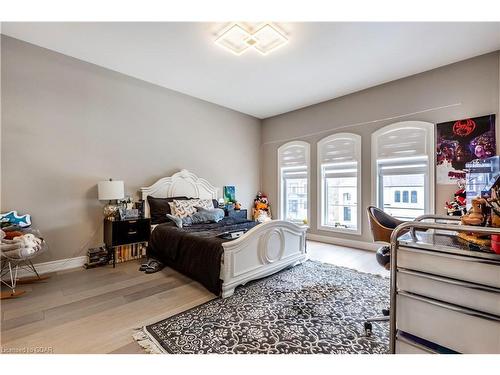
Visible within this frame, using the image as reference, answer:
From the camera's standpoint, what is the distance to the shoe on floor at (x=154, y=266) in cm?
304

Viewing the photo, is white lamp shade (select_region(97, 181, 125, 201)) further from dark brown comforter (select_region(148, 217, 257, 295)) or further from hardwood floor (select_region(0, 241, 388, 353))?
hardwood floor (select_region(0, 241, 388, 353))

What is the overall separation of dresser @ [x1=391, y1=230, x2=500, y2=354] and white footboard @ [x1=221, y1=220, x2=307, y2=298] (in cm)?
152

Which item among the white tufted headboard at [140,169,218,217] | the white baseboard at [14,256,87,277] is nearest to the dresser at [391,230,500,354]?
the white tufted headboard at [140,169,218,217]

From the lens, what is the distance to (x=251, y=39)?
106 inches

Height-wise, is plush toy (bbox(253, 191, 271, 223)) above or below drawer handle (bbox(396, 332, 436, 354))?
above

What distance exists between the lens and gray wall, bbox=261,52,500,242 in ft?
10.2

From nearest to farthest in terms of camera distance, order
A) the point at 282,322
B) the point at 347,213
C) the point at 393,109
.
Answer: the point at 282,322 → the point at 393,109 → the point at 347,213

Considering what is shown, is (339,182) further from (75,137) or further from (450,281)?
(75,137)

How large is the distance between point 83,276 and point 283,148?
14.5 feet

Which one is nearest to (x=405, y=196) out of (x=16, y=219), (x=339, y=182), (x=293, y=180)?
(x=339, y=182)

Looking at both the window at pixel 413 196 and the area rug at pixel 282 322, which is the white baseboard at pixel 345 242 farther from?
the area rug at pixel 282 322

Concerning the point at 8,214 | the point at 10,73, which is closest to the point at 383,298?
the point at 8,214

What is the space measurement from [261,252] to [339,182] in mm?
2672
